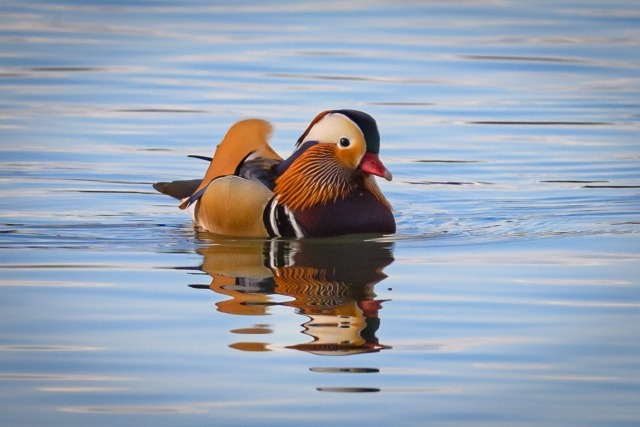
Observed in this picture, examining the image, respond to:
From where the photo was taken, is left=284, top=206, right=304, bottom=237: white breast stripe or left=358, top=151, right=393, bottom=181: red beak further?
left=284, top=206, right=304, bottom=237: white breast stripe

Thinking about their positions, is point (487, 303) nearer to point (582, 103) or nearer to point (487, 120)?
point (487, 120)

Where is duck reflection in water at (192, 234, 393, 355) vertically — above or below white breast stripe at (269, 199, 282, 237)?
below

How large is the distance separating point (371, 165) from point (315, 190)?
403 mm

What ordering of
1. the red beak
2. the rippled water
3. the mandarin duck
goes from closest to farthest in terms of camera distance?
the rippled water < the red beak < the mandarin duck

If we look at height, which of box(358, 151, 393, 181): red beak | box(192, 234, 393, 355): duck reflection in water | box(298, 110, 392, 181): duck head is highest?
box(298, 110, 392, 181): duck head

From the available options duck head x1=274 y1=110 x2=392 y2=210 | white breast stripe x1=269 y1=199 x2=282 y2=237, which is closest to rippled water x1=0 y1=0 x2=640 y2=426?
white breast stripe x1=269 y1=199 x2=282 y2=237

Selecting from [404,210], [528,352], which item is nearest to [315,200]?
[404,210]

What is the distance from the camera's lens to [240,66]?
63.4 feet

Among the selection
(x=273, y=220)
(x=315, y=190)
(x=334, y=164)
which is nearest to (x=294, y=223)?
(x=273, y=220)

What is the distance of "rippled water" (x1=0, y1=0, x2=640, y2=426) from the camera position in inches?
245

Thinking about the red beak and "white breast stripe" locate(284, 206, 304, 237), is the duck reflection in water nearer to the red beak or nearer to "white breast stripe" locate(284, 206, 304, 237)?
"white breast stripe" locate(284, 206, 304, 237)

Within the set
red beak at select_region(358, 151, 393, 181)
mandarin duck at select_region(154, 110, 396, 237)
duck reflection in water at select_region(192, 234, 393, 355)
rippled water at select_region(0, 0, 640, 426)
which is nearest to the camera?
rippled water at select_region(0, 0, 640, 426)

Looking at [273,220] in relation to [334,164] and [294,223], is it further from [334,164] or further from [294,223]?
[334,164]

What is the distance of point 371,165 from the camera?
384 inches
